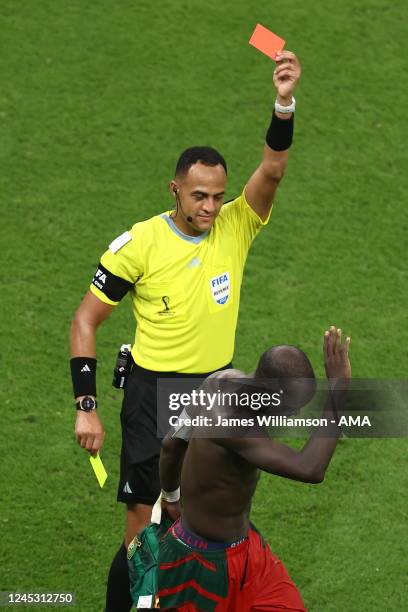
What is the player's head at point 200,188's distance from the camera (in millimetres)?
6062

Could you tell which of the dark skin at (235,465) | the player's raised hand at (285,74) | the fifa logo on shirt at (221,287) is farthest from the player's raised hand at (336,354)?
the player's raised hand at (285,74)

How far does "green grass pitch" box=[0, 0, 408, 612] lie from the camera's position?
7047 millimetres

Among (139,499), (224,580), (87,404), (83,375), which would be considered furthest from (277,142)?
(224,580)

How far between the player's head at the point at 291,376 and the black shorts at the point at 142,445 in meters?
1.22

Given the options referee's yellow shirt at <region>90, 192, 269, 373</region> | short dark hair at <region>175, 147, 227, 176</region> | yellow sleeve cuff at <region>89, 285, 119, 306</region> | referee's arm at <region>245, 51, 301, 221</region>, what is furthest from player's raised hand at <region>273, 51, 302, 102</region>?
A: yellow sleeve cuff at <region>89, 285, 119, 306</region>

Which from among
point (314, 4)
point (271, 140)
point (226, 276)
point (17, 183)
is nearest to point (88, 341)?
point (226, 276)

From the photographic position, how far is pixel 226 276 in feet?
20.3

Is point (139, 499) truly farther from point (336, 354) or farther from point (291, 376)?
point (336, 354)

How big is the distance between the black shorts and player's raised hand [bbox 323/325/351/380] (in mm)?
1318

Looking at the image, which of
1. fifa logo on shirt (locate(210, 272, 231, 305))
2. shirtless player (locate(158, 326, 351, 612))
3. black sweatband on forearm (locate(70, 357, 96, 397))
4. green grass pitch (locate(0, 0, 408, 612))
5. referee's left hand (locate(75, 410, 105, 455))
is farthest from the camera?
green grass pitch (locate(0, 0, 408, 612))

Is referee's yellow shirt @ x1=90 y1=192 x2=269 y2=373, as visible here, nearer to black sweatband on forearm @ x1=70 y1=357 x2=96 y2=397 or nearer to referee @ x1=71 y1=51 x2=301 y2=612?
referee @ x1=71 y1=51 x2=301 y2=612

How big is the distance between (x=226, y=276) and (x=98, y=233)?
11.0 ft

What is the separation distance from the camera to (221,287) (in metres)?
6.17

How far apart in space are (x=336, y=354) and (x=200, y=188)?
148 centimetres
